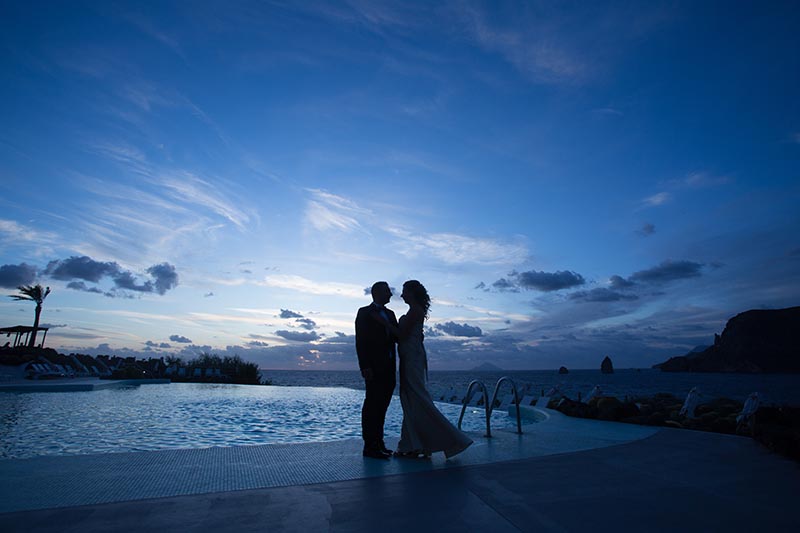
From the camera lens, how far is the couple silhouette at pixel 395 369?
427 centimetres

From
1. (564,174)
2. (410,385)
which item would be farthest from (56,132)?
(564,174)

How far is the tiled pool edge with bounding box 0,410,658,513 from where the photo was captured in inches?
115

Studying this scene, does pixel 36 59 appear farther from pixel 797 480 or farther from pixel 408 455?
pixel 797 480

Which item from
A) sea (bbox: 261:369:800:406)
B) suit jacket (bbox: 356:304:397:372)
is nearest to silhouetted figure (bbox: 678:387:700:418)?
sea (bbox: 261:369:800:406)

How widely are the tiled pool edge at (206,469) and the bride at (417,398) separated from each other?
0.55 feet

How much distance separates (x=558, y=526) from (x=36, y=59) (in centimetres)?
1231

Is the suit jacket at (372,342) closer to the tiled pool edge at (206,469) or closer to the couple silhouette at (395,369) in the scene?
the couple silhouette at (395,369)

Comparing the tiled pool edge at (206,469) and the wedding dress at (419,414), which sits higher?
the wedding dress at (419,414)

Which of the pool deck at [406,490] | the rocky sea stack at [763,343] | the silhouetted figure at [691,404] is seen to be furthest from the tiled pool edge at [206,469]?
the rocky sea stack at [763,343]

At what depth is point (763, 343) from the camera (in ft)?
323

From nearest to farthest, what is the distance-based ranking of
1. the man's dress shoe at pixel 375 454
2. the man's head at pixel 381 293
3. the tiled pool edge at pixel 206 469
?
1. the tiled pool edge at pixel 206 469
2. the man's dress shoe at pixel 375 454
3. the man's head at pixel 381 293

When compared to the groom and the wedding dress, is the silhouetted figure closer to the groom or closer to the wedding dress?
the wedding dress

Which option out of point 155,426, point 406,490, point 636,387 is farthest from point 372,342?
point 636,387

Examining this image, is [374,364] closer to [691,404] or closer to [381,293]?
[381,293]
